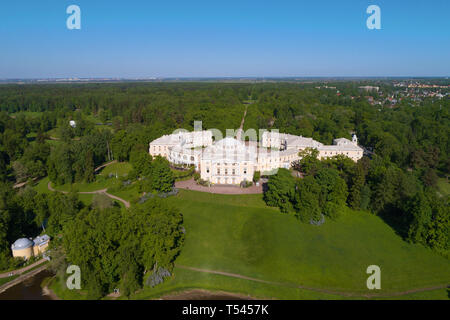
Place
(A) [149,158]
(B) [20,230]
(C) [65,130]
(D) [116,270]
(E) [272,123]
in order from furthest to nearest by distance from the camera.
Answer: (E) [272,123], (C) [65,130], (A) [149,158], (B) [20,230], (D) [116,270]

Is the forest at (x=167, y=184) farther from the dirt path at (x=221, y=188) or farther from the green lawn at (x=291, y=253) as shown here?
the dirt path at (x=221, y=188)

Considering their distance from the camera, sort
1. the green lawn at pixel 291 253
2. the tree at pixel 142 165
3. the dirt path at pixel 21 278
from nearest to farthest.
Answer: the dirt path at pixel 21 278 → the green lawn at pixel 291 253 → the tree at pixel 142 165

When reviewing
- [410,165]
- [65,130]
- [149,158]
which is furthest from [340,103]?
[65,130]

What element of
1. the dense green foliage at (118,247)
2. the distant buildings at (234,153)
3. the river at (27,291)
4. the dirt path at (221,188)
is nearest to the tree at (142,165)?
the dirt path at (221,188)

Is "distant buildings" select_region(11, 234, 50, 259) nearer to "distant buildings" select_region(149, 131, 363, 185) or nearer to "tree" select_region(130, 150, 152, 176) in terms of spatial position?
"tree" select_region(130, 150, 152, 176)

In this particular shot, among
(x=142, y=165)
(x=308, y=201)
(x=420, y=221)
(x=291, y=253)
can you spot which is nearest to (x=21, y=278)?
(x=142, y=165)

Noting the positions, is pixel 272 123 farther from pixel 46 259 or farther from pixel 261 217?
pixel 46 259

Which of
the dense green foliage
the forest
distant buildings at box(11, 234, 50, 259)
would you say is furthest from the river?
the dense green foliage
